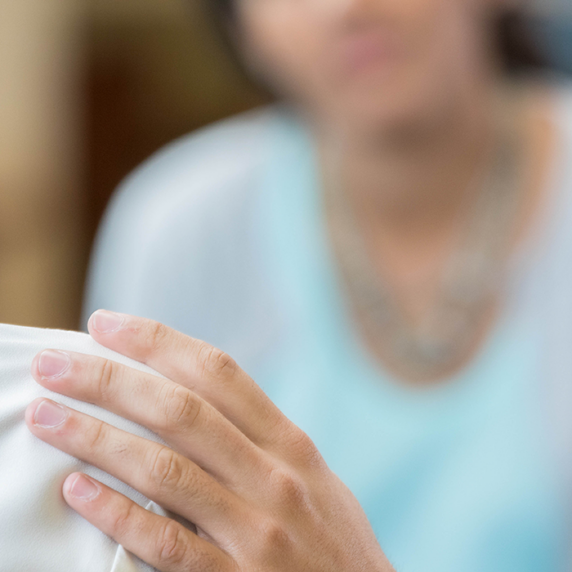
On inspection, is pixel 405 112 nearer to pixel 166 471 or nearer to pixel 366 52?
pixel 366 52

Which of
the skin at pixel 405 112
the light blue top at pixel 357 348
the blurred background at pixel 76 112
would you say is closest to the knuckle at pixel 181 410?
the light blue top at pixel 357 348

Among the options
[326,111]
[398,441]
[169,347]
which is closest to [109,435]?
[169,347]

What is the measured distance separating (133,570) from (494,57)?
83 cm

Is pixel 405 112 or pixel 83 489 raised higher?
pixel 405 112

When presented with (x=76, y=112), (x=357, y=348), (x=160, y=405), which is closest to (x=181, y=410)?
(x=160, y=405)

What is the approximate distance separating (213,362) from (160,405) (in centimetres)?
4

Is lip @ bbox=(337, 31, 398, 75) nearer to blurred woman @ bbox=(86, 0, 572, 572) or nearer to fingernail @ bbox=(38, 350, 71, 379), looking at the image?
→ blurred woman @ bbox=(86, 0, 572, 572)

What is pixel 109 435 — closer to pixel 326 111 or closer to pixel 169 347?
pixel 169 347

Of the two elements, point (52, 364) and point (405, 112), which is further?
point (405, 112)

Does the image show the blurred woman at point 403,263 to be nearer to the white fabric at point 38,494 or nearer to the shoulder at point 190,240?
the shoulder at point 190,240

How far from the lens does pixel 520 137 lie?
904mm

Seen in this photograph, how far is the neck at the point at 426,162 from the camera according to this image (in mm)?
876

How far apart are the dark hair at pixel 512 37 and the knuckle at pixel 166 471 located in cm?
71

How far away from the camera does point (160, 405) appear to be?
14.0 inches
